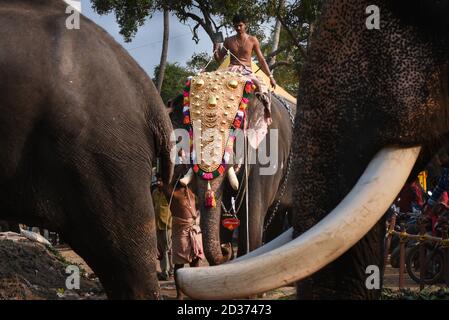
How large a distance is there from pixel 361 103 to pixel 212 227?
4.48 meters

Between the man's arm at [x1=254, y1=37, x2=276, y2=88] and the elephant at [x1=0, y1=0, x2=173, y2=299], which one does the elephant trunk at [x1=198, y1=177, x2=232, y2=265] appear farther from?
the elephant at [x1=0, y1=0, x2=173, y2=299]

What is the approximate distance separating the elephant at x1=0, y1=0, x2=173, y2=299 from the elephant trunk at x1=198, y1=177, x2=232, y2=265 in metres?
2.65

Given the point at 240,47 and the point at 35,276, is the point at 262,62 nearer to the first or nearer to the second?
the point at 240,47

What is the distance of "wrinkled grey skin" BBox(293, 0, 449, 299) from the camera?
2.37m

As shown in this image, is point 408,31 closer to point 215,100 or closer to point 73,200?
point 73,200

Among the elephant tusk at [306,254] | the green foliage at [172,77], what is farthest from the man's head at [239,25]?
the green foliage at [172,77]

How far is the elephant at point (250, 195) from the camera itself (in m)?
6.79

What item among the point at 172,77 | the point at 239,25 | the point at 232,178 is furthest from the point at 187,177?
the point at 172,77

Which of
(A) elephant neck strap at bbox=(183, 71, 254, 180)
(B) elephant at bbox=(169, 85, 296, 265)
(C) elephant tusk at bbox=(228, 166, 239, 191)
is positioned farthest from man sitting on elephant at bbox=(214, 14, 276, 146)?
(C) elephant tusk at bbox=(228, 166, 239, 191)

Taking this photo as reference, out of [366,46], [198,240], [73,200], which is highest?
[366,46]

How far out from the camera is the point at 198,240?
8.66 m

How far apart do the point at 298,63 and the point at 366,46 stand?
17.1 metres

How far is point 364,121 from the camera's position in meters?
2.39
